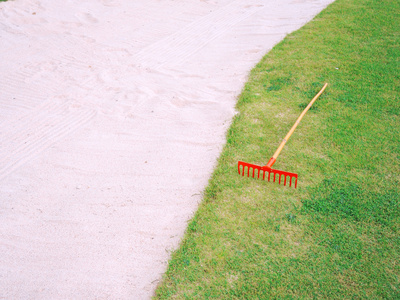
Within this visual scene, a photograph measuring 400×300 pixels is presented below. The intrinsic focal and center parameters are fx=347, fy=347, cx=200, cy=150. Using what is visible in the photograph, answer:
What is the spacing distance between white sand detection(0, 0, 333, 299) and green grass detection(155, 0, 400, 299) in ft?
0.99

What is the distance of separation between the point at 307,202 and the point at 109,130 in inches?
120

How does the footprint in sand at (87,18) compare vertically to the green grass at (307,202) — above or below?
above

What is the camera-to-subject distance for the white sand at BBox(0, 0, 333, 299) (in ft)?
11.3

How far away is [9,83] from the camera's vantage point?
645 cm

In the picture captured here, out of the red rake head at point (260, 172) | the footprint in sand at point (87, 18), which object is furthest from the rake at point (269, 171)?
the footprint in sand at point (87, 18)

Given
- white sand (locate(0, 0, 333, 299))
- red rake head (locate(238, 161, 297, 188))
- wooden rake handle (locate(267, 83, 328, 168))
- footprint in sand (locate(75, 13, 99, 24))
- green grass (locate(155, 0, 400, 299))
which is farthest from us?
footprint in sand (locate(75, 13, 99, 24))

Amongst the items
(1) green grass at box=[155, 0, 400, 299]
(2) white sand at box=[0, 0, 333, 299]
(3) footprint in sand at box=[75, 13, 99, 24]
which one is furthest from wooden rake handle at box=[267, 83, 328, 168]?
(3) footprint in sand at box=[75, 13, 99, 24]

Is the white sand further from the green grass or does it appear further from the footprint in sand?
the green grass

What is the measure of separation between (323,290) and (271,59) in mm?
5004

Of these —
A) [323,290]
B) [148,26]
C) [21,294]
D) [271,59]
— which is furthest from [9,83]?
[323,290]

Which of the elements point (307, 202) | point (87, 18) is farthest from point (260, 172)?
point (87, 18)

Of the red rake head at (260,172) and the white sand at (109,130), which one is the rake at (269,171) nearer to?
the red rake head at (260,172)

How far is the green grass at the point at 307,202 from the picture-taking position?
3.08 metres

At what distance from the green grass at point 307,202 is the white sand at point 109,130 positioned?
30cm
